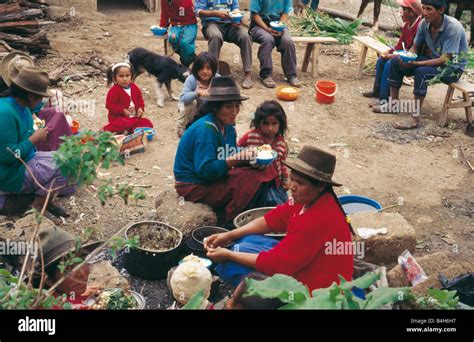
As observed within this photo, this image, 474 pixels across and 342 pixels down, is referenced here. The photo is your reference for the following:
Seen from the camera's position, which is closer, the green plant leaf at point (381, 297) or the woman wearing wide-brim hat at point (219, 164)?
the green plant leaf at point (381, 297)

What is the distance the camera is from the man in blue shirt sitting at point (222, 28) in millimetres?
9406

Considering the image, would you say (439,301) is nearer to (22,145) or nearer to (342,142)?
(22,145)

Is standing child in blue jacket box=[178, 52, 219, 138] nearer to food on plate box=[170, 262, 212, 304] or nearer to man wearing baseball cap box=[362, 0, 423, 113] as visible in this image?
man wearing baseball cap box=[362, 0, 423, 113]

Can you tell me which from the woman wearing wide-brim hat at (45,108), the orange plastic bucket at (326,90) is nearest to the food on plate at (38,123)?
the woman wearing wide-brim hat at (45,108)

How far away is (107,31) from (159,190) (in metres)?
5.21

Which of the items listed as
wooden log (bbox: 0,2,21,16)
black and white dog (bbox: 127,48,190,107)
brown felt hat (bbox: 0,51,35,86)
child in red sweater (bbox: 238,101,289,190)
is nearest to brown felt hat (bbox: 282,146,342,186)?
child in red sweater (bbox: 238,101,289,190)

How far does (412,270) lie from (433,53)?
15.6 ft

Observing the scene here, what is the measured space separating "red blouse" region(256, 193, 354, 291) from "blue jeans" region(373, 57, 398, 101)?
5738 mm

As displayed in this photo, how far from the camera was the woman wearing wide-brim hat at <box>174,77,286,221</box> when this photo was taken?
5.13m

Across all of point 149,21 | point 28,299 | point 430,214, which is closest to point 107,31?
point 149,21

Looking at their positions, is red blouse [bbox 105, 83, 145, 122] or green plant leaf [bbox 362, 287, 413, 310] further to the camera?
red blouse [bbox 105, 83, 145, 122]

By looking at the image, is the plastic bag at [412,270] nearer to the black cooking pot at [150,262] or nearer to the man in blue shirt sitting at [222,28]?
the black cooking pot at [150,262]

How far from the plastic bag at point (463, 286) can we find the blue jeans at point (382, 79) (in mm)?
5140

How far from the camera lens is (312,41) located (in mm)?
10055
